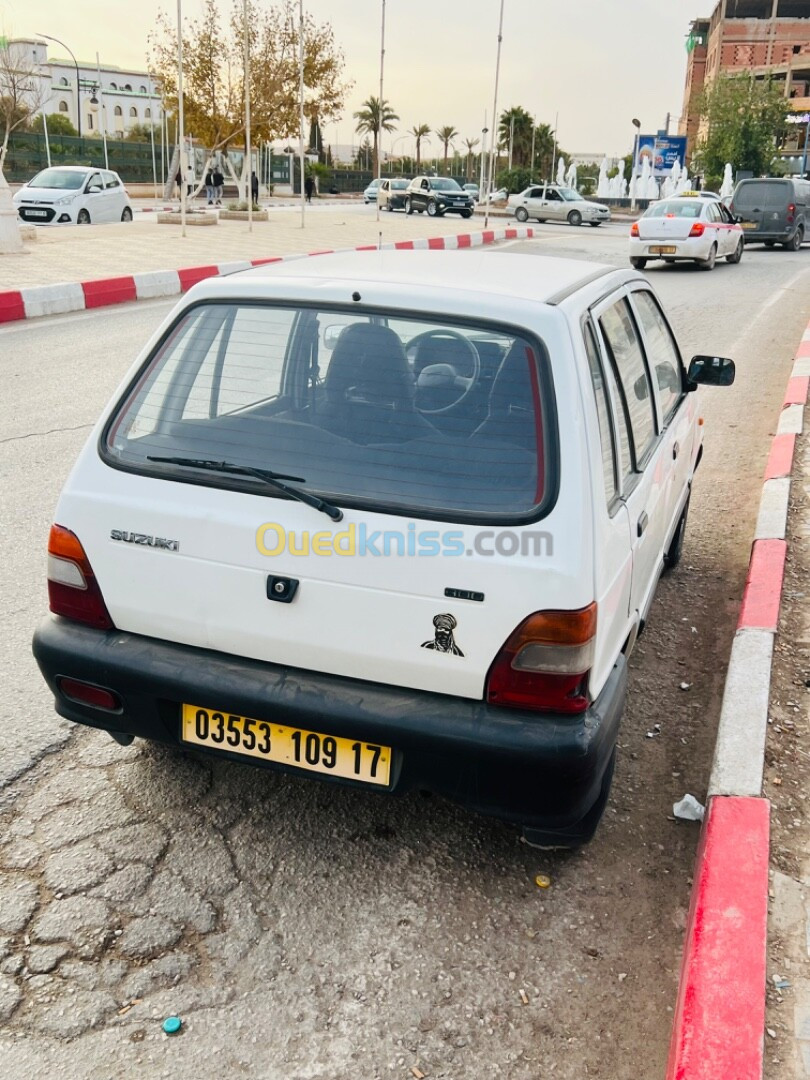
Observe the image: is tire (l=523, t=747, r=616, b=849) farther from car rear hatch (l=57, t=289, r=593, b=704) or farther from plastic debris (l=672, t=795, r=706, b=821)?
car rear hatch (l=57, t=289, r=593, b=704)

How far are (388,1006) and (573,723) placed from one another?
79 centimetres

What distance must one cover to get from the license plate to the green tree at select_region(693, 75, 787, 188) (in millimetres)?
53178

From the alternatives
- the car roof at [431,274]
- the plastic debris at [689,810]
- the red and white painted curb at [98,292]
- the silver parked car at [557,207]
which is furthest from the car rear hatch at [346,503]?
the silver parked car at [557,207]

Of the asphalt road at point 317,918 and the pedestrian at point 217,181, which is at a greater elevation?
the pedestrian at point 217,181

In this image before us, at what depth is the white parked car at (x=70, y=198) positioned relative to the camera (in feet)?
85.0

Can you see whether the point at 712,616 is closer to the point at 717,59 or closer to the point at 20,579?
the point at 20,579

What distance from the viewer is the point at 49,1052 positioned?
7.35ft

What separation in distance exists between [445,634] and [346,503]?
1.38ft

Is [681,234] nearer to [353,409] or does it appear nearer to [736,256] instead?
[736,256]

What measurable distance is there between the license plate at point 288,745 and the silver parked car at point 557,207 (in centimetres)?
→ 3951

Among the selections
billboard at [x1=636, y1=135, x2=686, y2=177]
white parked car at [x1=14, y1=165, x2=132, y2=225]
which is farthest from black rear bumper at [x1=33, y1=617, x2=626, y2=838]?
billboard at [x1=636, y1=135, x2=686, y2=177]

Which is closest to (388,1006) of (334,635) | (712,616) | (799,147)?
(334,635)

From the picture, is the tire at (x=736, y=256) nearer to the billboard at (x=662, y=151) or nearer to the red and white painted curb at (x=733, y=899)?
the red and white painted curb at (x=733, y=899)

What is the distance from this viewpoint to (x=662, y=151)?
5459cm
